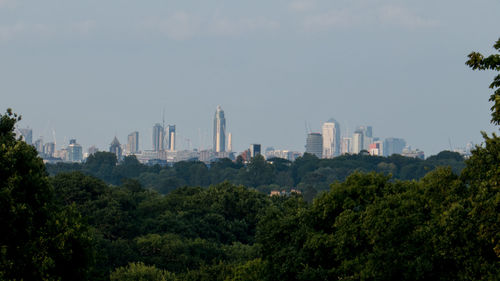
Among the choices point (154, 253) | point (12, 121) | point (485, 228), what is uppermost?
point (12, 121)

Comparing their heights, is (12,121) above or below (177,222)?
above

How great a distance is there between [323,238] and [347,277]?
2.64 m

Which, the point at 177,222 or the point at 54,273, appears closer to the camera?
the point at 54,273

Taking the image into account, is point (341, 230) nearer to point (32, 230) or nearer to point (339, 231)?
point (339, 231)

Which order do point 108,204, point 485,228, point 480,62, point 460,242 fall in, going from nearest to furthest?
1. point 480,62
2. point 485,228
3. point 460,242
4. point 108,204

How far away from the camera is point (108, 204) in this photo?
6731 cm

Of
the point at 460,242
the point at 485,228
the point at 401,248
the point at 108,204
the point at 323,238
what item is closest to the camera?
the point at 485,228

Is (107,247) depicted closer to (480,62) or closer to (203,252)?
(203,252)

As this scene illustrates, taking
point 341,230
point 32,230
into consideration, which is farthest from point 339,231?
point 32,230

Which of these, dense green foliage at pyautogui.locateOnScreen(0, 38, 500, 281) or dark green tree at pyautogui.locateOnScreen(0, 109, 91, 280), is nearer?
dark green tree at pyautogui.locateOnScreen(0, 109, 91, 280)

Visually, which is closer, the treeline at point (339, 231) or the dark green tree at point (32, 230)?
the dark green tree at point (32, 230)

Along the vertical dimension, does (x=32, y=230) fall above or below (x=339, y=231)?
above

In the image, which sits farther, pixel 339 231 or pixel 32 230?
pixel 339 231

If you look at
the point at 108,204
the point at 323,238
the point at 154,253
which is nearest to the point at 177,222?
the point at 108,204
